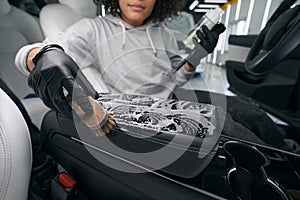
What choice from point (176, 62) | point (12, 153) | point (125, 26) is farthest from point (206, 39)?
point (12, 153)

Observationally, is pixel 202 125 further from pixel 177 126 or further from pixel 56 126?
pixel 56 126

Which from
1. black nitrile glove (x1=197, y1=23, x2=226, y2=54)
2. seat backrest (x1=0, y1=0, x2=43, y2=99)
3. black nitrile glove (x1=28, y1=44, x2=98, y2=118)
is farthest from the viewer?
seat backrest (x1=0, y1=0, x2=43, y2=99)

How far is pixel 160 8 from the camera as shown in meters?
0.78

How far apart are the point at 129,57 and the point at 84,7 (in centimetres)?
27

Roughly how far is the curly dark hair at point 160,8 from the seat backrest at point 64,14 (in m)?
0.05

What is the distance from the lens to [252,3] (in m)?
0.78

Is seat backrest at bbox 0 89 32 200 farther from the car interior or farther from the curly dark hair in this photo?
the curly dark hair

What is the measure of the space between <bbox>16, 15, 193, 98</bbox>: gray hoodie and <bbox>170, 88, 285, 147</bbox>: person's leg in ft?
0.26

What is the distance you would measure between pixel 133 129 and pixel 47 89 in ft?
0.57

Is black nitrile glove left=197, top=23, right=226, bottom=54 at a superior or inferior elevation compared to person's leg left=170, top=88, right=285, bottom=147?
superior

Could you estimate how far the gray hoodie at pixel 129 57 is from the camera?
710mm

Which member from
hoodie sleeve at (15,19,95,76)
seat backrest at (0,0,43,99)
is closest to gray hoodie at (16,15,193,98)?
hoodie sleeve at (15,19,95,76)

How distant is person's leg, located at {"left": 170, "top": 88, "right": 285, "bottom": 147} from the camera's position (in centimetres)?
69

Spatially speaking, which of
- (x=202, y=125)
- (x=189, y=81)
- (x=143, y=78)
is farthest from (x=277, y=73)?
(x=202, y=125)
